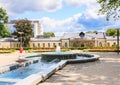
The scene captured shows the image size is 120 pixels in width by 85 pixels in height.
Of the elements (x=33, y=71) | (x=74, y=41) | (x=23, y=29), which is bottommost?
(x=33, y=71)

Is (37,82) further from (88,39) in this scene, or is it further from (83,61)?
(88,39)

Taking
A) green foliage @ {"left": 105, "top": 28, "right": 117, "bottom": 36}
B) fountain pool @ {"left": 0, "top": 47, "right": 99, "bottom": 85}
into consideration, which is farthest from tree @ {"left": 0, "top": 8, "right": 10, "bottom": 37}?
green foliage @ {"left": 105, "top": 28, "right": 117, "bottom": 36}

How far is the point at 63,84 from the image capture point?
10375mm

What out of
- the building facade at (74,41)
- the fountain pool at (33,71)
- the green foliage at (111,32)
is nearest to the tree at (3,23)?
the building facade at (74,41)

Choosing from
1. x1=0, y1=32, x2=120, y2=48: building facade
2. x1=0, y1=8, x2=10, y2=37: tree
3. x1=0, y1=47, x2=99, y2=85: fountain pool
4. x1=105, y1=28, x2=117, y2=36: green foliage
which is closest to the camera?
x1=0, y1=47, x2=99, y2=85: fountain pool

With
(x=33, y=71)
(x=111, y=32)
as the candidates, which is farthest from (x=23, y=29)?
(x=33, y=71)

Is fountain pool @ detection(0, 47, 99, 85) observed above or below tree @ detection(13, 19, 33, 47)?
below

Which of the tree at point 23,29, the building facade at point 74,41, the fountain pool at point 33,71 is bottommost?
the fountain pool at point 33,71

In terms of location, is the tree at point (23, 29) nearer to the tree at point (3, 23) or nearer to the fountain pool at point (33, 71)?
the tree at point (3, 23)

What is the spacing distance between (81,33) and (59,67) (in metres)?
66.2

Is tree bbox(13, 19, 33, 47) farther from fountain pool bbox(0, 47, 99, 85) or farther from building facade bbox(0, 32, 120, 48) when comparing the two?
fountain pool bbox(0, 47, 99, 85)

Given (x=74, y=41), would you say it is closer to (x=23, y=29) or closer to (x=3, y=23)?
(x=23, y=29)

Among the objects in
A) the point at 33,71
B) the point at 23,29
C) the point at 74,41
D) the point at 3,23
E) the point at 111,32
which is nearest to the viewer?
the point at 33,71

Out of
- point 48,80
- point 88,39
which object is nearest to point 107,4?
point 48,80
